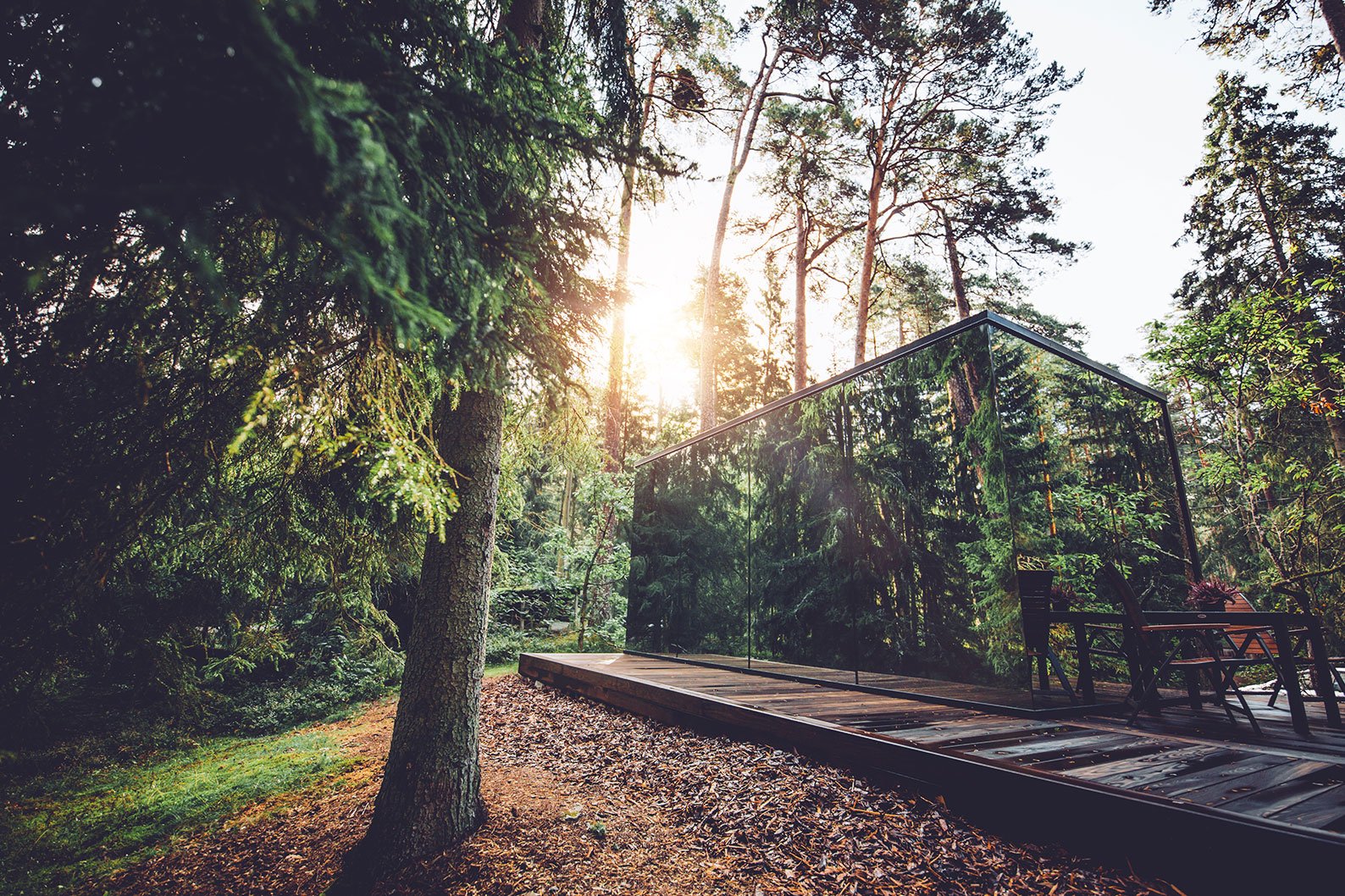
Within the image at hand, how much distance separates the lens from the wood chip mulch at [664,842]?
2547 mm

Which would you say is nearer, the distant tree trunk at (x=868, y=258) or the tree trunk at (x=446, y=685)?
the tree trunk at (x=446, y=685)

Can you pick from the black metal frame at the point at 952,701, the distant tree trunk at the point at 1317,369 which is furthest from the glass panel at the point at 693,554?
the distant tree trunk at the point at 1317,369

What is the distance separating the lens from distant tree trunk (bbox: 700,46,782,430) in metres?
12.1

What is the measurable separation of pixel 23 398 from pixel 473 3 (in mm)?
3798

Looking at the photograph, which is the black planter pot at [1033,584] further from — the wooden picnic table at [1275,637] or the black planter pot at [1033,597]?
the wooden picnic table at [1275,637]

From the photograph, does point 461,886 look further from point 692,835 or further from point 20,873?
point 20,873

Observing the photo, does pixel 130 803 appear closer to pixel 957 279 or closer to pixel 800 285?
pixel 800 285

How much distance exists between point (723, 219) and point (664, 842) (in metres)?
12.7

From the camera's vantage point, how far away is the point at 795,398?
6578 millimetres

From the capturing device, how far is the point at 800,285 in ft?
47.2

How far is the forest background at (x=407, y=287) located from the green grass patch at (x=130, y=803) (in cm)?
67

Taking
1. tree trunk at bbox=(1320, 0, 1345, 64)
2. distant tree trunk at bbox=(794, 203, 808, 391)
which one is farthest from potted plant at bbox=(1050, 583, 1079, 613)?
tree trunk at bbox=(1320, 0, 1345, 64)

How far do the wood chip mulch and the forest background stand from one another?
1334 mm

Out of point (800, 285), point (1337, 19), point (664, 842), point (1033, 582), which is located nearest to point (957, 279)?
point (800, 285)
